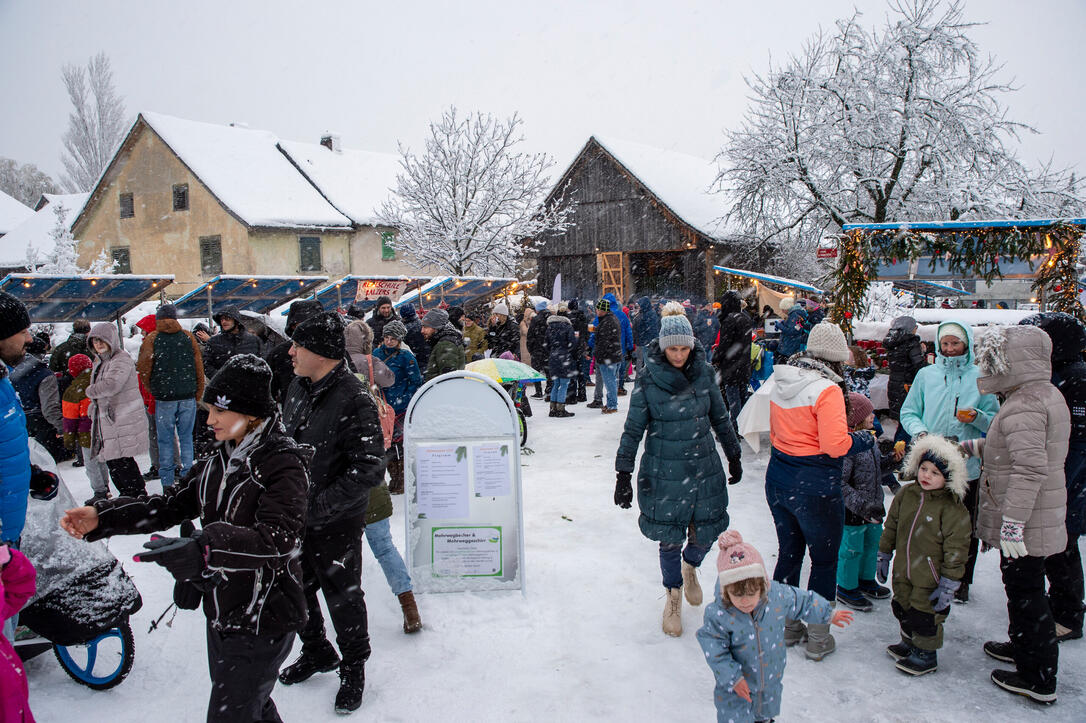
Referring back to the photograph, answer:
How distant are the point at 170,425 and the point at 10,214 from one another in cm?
4484

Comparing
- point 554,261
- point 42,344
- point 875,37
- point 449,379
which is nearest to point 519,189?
point 554,261

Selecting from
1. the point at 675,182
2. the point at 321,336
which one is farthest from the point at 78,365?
the point at 675,182

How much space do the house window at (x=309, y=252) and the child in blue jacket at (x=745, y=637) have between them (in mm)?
30348

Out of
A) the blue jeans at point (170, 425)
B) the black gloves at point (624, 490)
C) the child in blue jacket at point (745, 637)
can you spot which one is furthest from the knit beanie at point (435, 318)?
the child in blue jacket at point (745, 637)

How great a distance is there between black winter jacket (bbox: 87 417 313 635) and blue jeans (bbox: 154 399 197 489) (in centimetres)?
484

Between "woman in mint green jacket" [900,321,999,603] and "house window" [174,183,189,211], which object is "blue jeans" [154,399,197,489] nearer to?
"woman in mint green jacket" [900,321,999,603]

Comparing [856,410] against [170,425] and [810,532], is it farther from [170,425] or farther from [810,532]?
[170,425]

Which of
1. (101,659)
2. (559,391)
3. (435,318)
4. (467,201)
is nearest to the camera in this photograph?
(101,659)

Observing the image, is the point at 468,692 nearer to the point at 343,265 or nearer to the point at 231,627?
the point at 231,627

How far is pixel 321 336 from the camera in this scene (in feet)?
10.4

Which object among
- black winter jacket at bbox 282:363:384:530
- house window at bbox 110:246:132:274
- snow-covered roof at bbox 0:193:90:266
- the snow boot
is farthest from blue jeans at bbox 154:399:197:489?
snow-covered roof at bbox 0:193:90:266

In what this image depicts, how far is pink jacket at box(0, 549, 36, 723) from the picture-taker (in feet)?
7.10

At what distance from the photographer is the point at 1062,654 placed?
12.3ft

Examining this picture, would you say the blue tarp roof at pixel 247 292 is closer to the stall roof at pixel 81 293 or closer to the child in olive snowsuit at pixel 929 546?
the stall roof at pixel 81 293
